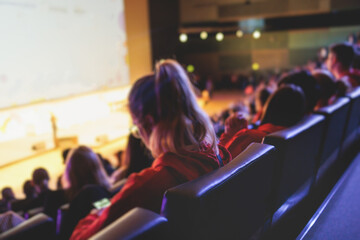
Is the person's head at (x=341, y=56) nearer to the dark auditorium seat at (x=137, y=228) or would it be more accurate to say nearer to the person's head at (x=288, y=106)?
the person's head at (x=288, y=106)

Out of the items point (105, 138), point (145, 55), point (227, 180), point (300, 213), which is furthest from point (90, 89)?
point (227, 180)

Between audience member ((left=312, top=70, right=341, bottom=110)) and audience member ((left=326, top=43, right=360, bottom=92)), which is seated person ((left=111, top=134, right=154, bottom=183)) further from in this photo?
audience member ((left=326, top=43, right=360, bottom=92))

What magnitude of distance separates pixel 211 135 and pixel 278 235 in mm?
767

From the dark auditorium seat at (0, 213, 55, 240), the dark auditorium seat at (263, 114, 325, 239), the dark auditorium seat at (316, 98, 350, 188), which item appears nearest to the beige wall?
the dark auditorium seat at (316, 98, 350, 188)

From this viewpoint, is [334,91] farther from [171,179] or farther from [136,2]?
[136,2]

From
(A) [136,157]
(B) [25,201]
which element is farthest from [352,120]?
(B) [25,201]

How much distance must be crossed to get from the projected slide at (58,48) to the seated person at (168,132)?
4.45 metres

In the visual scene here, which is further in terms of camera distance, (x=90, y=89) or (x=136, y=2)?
(x=136, y=2)

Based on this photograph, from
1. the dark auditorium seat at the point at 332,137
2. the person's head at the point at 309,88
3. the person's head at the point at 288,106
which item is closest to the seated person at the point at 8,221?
the person's head at the point at 288,106

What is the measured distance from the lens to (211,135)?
3.95 feet

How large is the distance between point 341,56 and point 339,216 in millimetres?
2092

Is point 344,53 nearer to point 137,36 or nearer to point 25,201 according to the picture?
point 25,201

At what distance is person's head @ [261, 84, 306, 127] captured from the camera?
70.3 inches

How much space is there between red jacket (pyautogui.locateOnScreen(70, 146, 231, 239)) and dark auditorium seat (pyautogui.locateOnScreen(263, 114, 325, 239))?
0.49 metres
